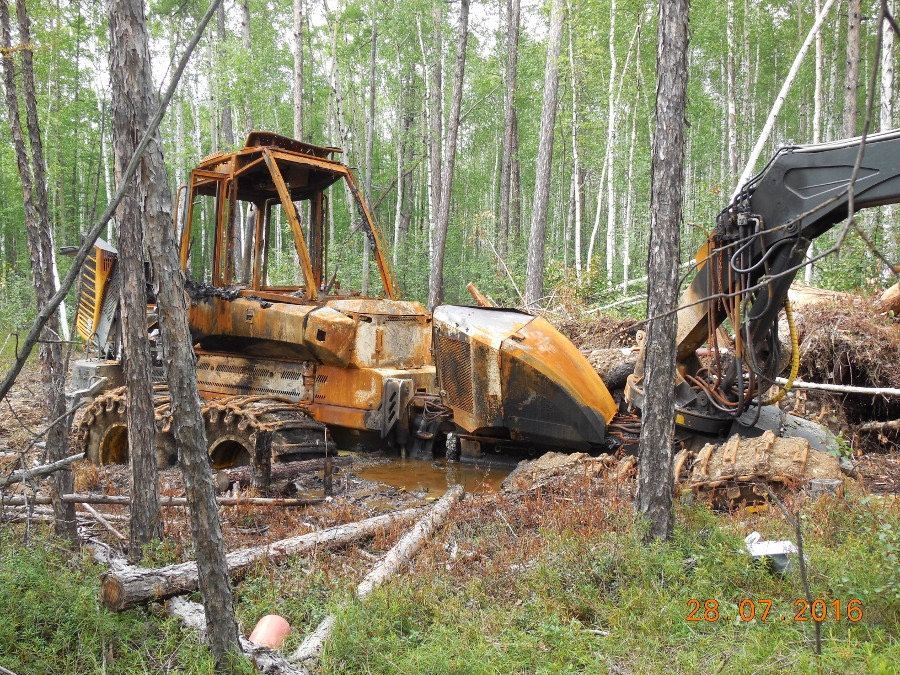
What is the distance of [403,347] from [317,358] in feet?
3.03

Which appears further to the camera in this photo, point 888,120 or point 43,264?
point 888,120

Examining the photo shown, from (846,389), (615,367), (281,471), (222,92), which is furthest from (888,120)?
(222,92)

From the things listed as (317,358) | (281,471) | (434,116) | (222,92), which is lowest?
(281,471)

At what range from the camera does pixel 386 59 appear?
26531 mm

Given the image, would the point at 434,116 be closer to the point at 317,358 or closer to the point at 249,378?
the point at 249,378

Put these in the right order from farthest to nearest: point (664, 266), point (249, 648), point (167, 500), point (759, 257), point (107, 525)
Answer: point (759, 257) → point (167, 500) → point (107, 525) → point (664, 266) → point (249, 648)

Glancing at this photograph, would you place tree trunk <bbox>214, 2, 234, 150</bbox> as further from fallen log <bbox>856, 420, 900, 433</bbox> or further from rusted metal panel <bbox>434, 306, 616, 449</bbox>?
fallen log <bbox>856, 420, 900, 433</bbox>

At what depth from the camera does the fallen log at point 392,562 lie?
305cm

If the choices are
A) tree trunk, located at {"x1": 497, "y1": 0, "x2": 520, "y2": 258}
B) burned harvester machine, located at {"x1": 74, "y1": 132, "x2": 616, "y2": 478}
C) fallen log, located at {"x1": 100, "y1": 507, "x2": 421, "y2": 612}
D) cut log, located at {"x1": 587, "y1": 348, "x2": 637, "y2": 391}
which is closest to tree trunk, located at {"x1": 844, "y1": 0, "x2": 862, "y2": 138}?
tree trunk, located at {"x1": 497, "y1": 0, "x2": 520, "y2": 258}

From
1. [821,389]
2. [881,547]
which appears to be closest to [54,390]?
[881,547]

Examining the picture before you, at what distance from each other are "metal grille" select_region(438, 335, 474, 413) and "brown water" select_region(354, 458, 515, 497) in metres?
0.73

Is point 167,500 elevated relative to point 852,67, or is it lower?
lower

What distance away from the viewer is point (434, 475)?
6.72m

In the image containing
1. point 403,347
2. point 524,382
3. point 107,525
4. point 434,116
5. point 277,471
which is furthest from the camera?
point 434,116
